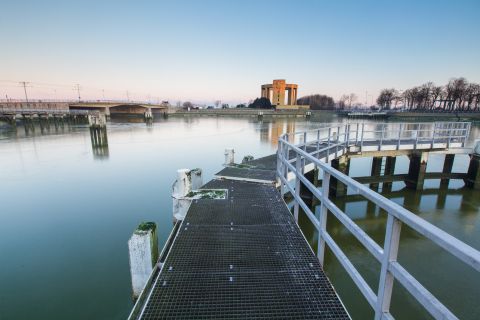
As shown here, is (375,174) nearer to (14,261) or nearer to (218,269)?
(218,269)

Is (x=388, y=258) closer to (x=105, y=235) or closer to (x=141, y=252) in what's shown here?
(x=141, y=252)

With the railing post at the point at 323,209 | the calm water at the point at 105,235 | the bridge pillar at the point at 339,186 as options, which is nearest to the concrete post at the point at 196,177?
the calm water at the point at 105,235

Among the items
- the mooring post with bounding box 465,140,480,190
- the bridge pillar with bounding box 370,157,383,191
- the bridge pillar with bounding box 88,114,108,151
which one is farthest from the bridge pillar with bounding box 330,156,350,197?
the bridge pillar with bounding box 88,114,108,151

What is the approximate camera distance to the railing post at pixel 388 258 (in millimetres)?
1833

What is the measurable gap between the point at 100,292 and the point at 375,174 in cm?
1229

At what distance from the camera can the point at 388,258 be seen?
1.91 metres

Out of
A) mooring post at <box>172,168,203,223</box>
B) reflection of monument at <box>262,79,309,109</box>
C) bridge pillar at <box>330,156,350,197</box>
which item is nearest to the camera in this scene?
mooring post at <box>172,168,203,223</box>

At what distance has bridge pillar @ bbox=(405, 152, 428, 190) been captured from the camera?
11.9 meters

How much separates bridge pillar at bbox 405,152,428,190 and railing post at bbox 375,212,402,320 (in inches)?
471

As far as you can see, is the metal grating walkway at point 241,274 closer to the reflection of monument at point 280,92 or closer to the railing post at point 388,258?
the railing post at point 388,258

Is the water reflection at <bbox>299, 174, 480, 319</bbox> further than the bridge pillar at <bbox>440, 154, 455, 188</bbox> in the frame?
No

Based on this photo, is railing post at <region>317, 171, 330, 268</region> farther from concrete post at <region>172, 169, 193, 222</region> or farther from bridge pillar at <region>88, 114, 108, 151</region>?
bridge pillar at <region>88, 114, 108, 151</region>

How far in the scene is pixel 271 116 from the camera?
3282 inches

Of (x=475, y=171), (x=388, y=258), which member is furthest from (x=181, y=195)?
(x=475, y=171)
